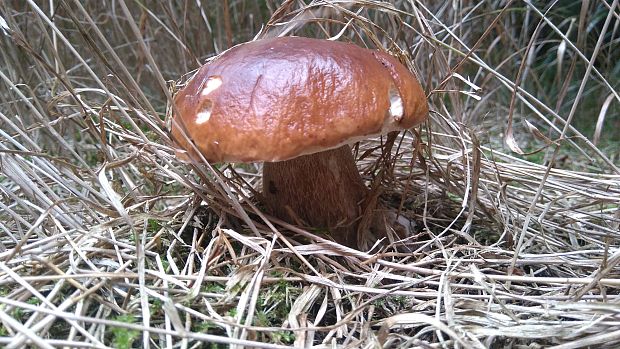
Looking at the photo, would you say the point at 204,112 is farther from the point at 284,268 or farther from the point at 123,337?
the point at 123,337

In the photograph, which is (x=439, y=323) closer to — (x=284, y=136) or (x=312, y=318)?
(x=312, y=318)

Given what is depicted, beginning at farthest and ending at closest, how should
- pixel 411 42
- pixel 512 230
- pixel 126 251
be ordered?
pixel 411 42
pixel 512 230
pixel 126 251

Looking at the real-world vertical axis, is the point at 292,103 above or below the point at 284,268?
above

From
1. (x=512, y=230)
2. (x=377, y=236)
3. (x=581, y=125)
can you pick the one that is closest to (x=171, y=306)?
(x=377, y=236)

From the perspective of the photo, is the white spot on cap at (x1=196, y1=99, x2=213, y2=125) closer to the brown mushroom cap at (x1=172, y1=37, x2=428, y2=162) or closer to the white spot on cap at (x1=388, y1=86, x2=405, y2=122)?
the brown mushroom cap at (x1=172, y1=37, x2=428, y2=162)

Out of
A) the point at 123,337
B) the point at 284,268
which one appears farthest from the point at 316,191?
the point at 123,337

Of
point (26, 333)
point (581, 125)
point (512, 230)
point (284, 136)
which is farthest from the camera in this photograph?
point (581, 125)

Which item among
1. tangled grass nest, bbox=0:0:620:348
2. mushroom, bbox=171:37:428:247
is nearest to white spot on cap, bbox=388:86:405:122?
mushroom, bbox=171:37:428:247
